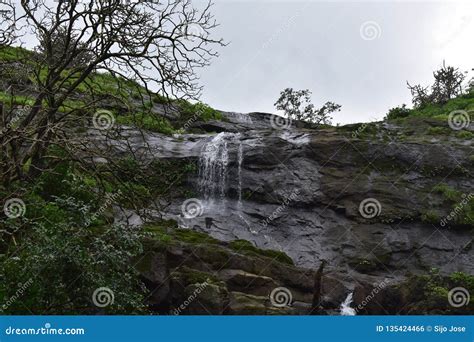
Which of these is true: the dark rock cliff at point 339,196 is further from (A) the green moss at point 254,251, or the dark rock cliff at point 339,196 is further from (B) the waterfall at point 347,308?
(A) the green moss at point 254,251

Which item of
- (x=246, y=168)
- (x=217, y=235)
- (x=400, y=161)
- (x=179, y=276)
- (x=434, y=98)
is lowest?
(x=179, y=276)

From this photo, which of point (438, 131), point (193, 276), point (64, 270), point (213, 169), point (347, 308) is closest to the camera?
point (64, 270)

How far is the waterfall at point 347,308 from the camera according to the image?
42.9 ft

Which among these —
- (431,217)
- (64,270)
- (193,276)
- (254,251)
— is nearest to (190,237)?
(254,251)

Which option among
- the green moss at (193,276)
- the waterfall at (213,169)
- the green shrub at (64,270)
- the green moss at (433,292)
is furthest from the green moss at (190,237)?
the waterfall at (213,169)

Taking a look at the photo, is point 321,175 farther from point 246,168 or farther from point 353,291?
point 353,291

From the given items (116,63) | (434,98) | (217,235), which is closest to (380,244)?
(217,235)

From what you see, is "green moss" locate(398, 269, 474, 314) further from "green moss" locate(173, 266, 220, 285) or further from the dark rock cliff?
"green moss" locate(173, 266, 220, 285)

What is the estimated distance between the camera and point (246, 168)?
2094 centimetres

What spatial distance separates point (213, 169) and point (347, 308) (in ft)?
30.9

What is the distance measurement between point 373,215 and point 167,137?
991cm

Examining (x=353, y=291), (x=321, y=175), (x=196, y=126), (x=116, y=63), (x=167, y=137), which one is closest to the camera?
(x=116, y=63)

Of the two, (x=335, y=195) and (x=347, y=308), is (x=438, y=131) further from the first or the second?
(x=347, y=308)

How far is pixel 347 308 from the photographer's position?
1326 cm
